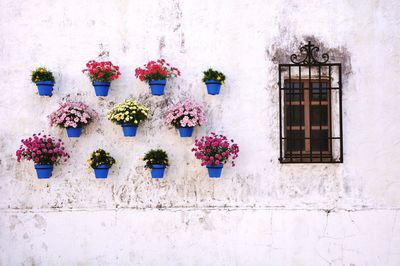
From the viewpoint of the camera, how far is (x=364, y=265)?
19.9 feet

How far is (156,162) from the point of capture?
5.91 m

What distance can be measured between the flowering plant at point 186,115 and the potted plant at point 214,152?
0.83ft

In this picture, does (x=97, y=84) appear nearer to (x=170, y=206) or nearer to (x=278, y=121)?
(x=170, y=206)

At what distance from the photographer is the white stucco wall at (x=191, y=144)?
608 centimetres

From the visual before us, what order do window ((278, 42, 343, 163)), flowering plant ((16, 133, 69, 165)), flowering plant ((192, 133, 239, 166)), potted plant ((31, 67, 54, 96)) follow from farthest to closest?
window ((278, 42, 343, 163))
potted plant ((31, 67, 54, 96))
flowering plant ((16, 133, 69, 165))
flowering plant ((192, 133, 239, 166))

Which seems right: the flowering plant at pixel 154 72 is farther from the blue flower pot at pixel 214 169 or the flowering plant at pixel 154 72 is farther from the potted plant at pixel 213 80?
the blue flower pot at pixel 214 169

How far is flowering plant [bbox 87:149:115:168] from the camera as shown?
594 centimetres

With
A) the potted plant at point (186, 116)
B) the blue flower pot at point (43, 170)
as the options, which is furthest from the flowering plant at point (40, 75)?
the potted plant at point (186, 116)

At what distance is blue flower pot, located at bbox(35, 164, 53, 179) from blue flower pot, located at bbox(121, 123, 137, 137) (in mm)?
1110

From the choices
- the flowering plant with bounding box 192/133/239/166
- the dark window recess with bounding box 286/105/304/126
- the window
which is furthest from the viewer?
the dark window recess with bounding box 286/105/304/126

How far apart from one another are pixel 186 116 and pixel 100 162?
1.29 meters

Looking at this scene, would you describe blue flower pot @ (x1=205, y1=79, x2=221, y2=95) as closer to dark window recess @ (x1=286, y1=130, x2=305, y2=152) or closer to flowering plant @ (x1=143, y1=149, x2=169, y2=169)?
flowering plant @ (x1=143, y1=149, x2=169, y2=169)

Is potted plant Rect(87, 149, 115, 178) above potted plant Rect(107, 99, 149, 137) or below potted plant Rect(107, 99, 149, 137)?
below

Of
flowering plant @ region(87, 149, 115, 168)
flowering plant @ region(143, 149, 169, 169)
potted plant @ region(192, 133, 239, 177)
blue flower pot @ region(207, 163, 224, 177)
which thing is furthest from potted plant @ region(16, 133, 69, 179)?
blue flower pot @ region(207, 163, 224, 177)
